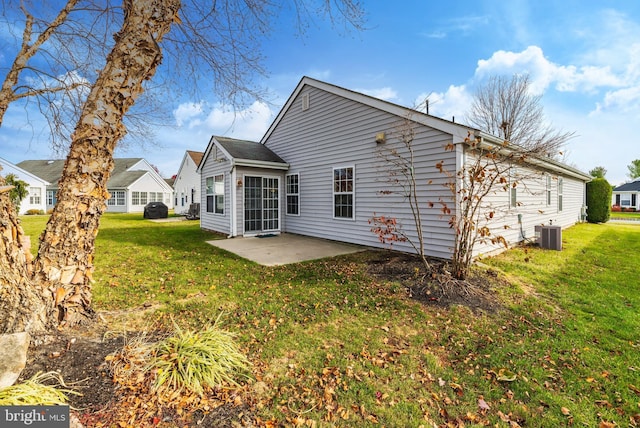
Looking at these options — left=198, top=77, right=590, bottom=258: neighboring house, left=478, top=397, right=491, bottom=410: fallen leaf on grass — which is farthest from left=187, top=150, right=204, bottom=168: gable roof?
left=478, top=397, right=491, bottom=410: fallen leaf on grass

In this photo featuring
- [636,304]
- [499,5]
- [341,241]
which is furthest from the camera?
[341,241]

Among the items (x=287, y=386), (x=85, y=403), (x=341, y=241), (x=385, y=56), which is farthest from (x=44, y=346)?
(x=385, y=56)

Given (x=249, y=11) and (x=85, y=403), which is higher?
(x=249, y=11)

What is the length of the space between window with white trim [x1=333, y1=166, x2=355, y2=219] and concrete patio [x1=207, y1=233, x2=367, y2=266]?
1017 mm

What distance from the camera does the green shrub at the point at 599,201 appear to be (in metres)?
Answer: 16.8

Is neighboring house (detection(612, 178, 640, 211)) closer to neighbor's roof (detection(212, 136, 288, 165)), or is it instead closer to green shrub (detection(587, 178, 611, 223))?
green shrub (detection(587, 178, 611, 223))

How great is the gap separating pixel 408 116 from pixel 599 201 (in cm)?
1770

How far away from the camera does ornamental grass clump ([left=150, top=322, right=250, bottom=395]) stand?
2.34 meters

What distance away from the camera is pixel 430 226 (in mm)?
6984

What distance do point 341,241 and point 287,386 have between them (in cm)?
691

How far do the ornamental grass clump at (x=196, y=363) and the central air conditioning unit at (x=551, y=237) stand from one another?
30.5ft

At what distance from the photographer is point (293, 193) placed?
11.1 m

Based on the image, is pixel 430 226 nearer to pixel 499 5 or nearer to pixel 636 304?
pixel 636 304

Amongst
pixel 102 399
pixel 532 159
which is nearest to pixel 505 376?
pixel 102 399
